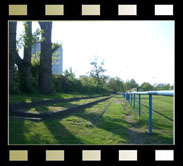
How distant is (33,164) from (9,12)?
6.48 ft

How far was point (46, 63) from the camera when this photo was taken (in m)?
13.7

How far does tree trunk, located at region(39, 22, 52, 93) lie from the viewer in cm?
1331

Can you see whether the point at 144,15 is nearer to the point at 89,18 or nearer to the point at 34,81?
the point at 89,18

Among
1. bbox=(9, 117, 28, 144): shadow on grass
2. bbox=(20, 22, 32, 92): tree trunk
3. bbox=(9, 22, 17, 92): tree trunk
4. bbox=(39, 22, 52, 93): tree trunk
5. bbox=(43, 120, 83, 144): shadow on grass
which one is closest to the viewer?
bbox=(9, 117, 28, 144): shadow on grass

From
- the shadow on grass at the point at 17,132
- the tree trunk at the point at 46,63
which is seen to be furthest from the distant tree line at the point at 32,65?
the shadow on grass at the point at 17,132

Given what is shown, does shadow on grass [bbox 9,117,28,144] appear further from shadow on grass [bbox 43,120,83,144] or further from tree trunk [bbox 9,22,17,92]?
tree trunk [bbox 9,22,17,92]

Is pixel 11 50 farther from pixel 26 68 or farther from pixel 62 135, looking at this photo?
pixel 62 135

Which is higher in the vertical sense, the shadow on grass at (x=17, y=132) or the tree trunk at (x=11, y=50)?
the tree trunk at (x=11, y=50)

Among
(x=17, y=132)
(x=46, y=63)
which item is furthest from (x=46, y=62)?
(x=17, y=132)

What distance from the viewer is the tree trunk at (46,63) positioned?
1331cm

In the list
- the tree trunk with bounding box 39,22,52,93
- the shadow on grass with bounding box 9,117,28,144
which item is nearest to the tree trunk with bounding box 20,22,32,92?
the tree trunk with bounding box 39,22,52,93

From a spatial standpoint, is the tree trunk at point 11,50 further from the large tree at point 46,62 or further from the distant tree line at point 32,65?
the large tree at point 46,62
